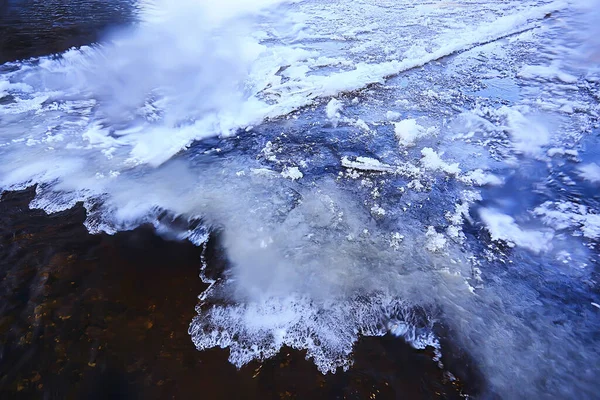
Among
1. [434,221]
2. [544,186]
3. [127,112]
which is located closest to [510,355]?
[434,221]

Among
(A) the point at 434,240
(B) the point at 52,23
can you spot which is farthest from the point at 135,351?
(B) the point at 52,23

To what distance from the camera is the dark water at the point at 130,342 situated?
102 inches

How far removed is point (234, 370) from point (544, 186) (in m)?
4.26

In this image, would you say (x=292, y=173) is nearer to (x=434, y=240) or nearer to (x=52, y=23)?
(x=434, y=240)

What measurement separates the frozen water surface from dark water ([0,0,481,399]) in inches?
6.3

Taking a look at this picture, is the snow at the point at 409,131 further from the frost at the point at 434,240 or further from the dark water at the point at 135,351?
the dark water at the point at 135,351

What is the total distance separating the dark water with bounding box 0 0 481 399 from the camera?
8.46 ft

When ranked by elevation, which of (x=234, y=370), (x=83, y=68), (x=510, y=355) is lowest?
(x=83, y=68)

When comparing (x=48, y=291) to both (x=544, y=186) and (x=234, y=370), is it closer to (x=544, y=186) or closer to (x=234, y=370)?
(x=234, y=370)

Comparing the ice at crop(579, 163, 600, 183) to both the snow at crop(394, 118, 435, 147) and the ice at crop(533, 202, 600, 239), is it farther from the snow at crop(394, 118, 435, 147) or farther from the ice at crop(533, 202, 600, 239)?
the snow at crop(394, 118, 435, 147)

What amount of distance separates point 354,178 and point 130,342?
308 centimetres

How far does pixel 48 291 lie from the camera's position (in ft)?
10.4

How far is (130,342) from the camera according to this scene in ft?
9.31

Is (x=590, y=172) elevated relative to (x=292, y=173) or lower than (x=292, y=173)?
elevated
